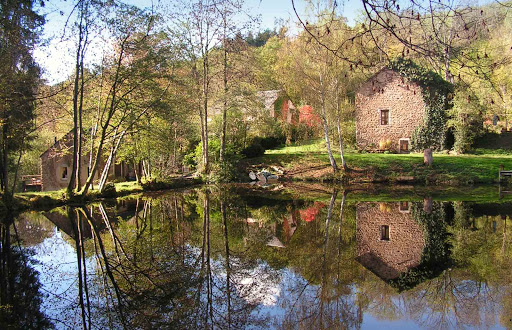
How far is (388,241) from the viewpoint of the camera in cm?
806

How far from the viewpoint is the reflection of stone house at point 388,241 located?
6320mm

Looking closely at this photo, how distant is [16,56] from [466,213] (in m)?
14.5

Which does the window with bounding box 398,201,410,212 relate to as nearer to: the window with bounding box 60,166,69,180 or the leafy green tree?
the leafy green tree

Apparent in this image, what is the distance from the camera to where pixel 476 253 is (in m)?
6.84

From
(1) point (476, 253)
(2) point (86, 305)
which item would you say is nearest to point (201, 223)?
(2) point (86, 305)

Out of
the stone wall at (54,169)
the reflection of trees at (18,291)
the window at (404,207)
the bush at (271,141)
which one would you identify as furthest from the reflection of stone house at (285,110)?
the reflection of trees at (18,291)

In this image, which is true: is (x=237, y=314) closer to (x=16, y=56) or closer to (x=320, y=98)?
(x=16, y=56)

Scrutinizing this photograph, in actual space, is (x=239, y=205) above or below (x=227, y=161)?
below

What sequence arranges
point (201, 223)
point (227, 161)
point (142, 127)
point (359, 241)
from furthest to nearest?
point (227, 161) → point (142, 127) → point (201, 223) → point (359, 241)

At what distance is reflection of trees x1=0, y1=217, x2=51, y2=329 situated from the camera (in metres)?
4.56

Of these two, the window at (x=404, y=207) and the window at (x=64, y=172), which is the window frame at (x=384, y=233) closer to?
the window at (x=404, y=207)

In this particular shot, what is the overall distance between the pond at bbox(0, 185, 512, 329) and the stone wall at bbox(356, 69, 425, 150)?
1903 centimetres

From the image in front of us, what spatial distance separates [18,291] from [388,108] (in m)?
29.0

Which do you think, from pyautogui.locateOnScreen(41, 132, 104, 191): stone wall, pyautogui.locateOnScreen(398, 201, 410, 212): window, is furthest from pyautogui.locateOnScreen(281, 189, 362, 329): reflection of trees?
pyautogui.locateOnScreen(41, 132, 104, 191): stone wall
